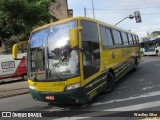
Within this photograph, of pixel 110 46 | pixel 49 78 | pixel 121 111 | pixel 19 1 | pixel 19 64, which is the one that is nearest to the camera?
pixel 121 111

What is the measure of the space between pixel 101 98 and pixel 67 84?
241 centimetres

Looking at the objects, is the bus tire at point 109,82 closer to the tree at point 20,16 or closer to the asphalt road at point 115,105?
the asphalt road at point 115,105

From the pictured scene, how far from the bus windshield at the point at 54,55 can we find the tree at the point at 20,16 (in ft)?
42.4

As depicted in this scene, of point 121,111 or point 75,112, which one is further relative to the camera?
point 75,112

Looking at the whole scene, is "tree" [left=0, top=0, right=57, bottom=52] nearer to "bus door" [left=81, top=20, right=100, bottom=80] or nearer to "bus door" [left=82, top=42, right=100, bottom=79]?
"bus door" [left=81, top=20, right=100, bottom=80]

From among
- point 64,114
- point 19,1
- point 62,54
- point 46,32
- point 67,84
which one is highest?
point 19,1

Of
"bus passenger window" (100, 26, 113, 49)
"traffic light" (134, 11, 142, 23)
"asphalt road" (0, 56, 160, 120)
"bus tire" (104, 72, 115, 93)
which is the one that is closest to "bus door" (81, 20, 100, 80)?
"bus passenger window" (100, 26, 113, 49)

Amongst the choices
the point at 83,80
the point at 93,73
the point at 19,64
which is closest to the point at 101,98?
the point at 93,73

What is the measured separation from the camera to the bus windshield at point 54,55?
8430mm

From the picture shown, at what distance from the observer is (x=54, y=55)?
341 inches

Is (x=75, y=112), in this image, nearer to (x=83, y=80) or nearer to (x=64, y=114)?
(x=64, y=114)

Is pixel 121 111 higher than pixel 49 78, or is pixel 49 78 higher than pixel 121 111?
pixel 49 78

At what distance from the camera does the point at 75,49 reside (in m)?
8.48

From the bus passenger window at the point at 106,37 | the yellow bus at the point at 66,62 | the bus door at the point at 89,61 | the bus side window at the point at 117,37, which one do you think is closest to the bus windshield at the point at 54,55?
the yellow bus at the point at 66,62
